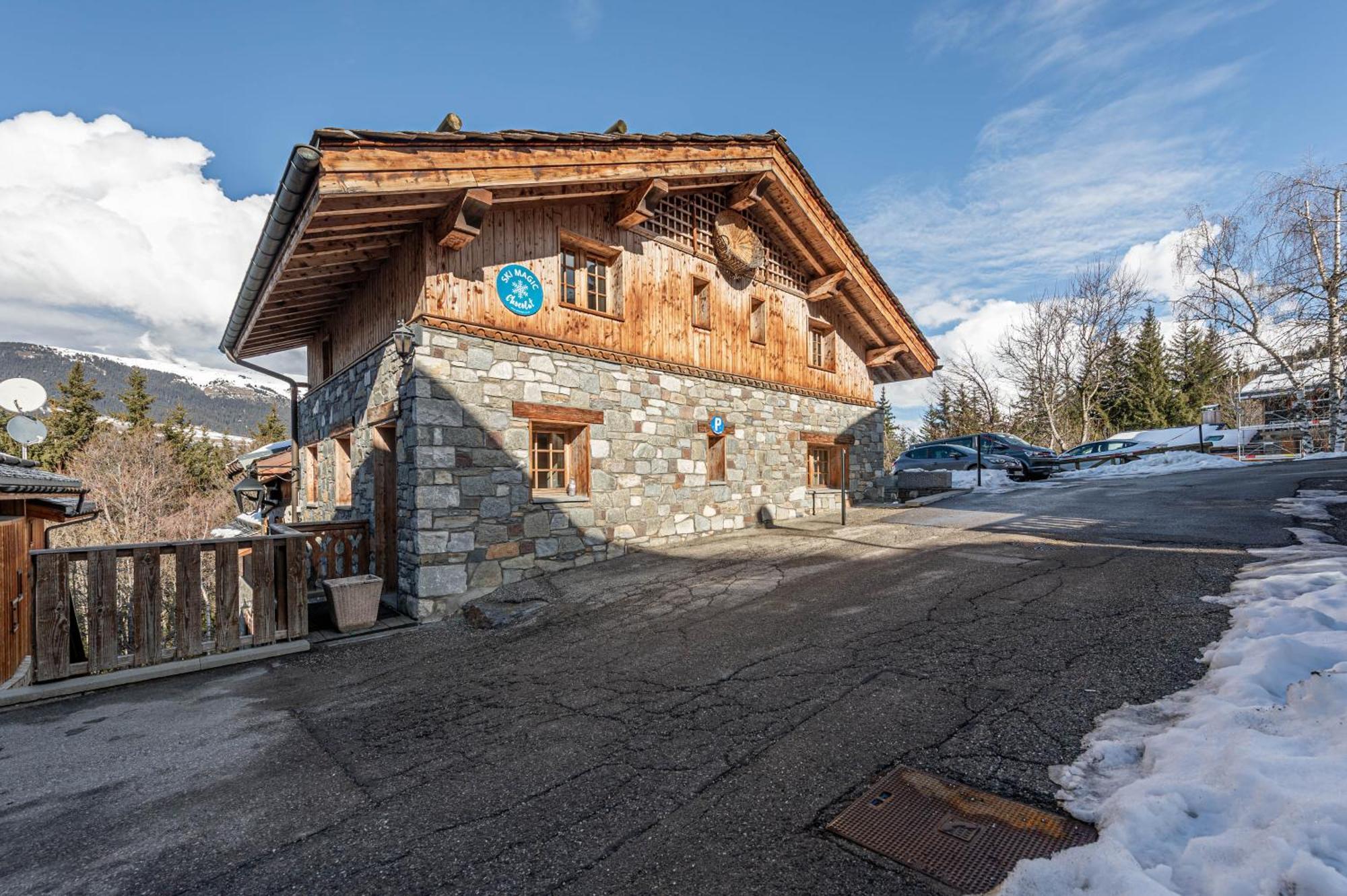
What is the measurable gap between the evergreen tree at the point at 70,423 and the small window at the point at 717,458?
3150cm

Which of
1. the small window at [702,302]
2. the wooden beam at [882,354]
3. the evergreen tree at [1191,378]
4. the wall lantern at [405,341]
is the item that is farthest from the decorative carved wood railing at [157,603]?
the evergreen tree at [1191,378]

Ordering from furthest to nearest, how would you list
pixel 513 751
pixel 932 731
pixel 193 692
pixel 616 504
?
pixel 616 504 → pixel 193 692 → pixel 513 751 → pixel 932 731

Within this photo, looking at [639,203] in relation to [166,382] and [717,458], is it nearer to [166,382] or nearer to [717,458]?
[717,458]

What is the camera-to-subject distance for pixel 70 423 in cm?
2719

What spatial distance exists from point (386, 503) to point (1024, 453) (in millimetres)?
17836

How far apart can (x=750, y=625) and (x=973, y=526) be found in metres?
5.83

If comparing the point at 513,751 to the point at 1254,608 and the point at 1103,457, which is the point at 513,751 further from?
the point at 1103,457

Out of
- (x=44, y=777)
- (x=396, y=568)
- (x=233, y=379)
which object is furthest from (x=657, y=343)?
(x=233, y=379)

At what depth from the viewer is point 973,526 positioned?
377 inches

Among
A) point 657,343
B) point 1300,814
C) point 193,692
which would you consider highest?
point 657,343

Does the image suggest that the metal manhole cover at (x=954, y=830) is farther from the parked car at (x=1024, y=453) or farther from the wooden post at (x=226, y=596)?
the parked car at (x=1024, y=453)

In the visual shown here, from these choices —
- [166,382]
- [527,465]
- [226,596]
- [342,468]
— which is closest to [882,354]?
[527,465]

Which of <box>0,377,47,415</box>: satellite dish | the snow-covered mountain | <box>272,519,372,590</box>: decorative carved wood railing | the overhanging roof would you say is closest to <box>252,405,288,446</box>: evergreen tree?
the overhanging roof

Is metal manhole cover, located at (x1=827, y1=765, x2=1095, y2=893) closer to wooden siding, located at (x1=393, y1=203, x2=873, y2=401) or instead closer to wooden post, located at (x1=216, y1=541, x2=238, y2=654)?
wooden post, located at (x1=216, y1=541, x2=238, y2=654)
